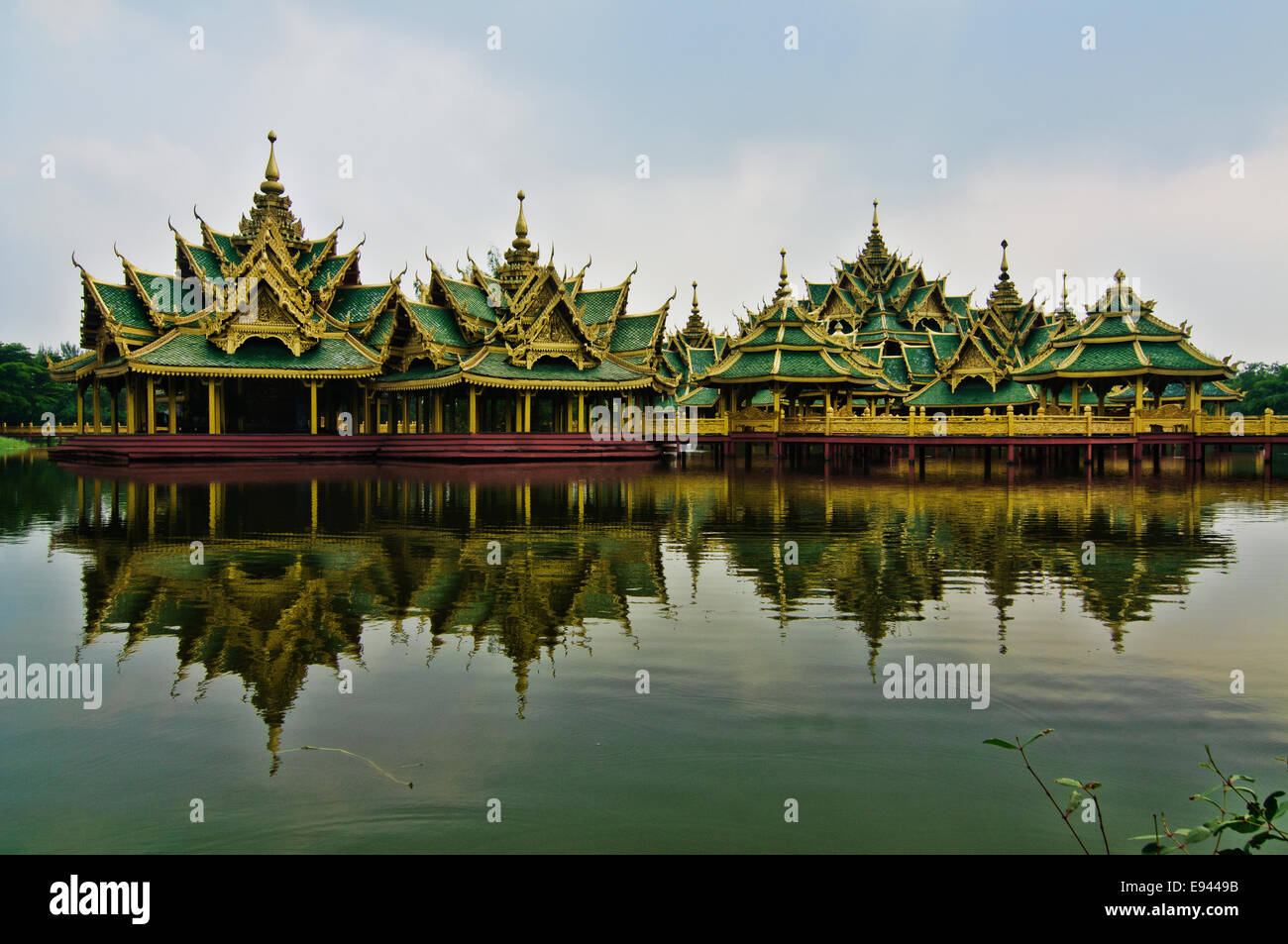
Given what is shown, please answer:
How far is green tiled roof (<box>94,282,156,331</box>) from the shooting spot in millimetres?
36531

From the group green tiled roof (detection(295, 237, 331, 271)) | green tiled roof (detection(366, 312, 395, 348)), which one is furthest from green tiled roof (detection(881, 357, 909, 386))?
green tiled roof (detection(295, 237, 331, 271))

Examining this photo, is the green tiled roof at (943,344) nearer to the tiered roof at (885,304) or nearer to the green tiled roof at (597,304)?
the tiered roof at (885,304)

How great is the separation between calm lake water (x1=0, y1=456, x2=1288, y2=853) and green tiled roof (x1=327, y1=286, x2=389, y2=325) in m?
29.0

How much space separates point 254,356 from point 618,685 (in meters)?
34.4

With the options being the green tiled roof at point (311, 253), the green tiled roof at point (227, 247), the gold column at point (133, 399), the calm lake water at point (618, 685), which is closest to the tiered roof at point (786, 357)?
the green tiled roof at point (311, 253)

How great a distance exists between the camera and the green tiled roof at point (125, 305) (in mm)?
36531

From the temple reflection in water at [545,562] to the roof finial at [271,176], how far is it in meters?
26.0

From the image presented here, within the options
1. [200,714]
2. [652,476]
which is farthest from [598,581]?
[652,476]

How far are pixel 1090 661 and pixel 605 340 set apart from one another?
1426 inches

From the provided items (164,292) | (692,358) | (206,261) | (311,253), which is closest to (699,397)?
(692,358)

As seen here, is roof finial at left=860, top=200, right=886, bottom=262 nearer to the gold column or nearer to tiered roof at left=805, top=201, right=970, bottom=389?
tiered roof at left=805, top=201, right=970, bottom=389

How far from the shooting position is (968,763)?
4.63 m

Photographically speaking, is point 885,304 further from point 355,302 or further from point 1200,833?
point 1200,833
